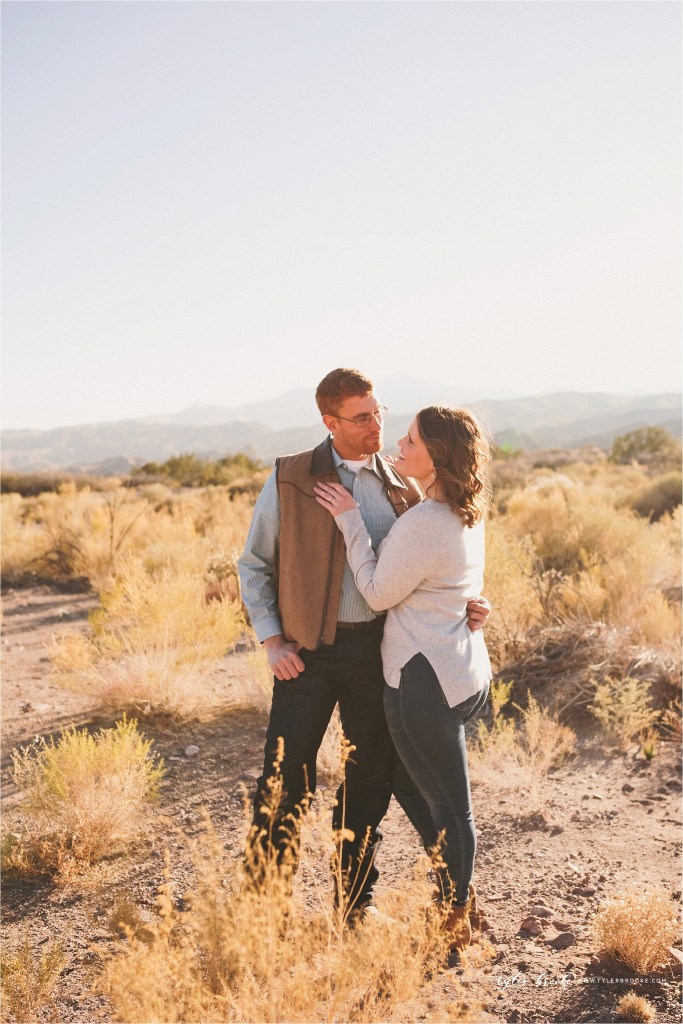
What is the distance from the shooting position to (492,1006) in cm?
258

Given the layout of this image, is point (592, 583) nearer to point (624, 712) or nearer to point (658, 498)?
point (624, 712)

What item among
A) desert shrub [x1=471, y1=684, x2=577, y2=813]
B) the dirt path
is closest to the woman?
the dirt path

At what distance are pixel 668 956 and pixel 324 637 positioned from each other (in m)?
1.84

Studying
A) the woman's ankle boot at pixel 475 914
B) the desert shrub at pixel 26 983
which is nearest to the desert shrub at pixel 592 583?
the woman's ankle boot at pixel 475 914

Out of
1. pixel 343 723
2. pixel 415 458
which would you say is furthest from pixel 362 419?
pixel 343 723

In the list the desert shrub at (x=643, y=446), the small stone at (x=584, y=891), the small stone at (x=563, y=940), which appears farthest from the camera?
the desert shrub at (x=643, y=446)

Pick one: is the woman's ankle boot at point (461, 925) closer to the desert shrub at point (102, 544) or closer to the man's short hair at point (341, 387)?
the man's short hair at point (341, 387)

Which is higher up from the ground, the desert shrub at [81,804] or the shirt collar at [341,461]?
the shirt collar at [341,461]

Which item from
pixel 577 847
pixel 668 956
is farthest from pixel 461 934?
pixel 577 847

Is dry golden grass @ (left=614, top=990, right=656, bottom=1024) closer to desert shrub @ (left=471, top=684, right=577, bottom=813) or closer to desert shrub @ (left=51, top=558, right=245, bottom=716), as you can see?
desert shrub @ (left=471, top=684, right=577, bottom=813)

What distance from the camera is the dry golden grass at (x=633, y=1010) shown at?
8.08ft

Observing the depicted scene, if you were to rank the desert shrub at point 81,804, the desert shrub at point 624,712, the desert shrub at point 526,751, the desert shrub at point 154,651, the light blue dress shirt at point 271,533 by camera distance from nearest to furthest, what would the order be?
the light blue dress shirt at point 271,533
the desert shrub at point 81,804
the desert shrub at point 526,751
the desert shrub at point 624,712
the desert shrub at point 154,651

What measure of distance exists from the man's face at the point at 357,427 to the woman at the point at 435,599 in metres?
0.17

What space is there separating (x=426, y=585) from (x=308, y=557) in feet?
1.55
